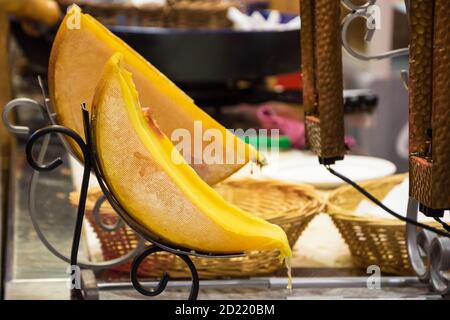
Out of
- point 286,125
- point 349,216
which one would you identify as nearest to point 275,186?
point 349,216

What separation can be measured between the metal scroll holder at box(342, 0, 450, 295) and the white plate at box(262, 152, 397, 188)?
0.55 m

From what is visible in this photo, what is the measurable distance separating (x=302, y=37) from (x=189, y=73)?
1.29m

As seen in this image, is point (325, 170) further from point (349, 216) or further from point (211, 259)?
point (211, 259)

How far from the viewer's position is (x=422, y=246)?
1191 millimetres

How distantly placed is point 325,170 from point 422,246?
68 cm

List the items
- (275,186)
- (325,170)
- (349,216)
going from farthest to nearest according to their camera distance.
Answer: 1. (325,170)
2. (275,186)
3. (349,216)

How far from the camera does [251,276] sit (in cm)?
127

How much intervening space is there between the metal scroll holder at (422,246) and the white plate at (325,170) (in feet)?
1.79

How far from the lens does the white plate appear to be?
179cm

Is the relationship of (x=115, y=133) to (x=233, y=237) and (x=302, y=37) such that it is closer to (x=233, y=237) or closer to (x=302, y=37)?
(x=233, y=237)

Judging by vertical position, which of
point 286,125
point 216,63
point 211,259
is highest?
point 216,63

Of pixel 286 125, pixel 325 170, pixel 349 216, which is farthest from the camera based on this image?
pixel 286 125

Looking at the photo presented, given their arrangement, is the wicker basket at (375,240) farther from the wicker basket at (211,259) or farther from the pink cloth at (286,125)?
the pink cloth at (286,125)
